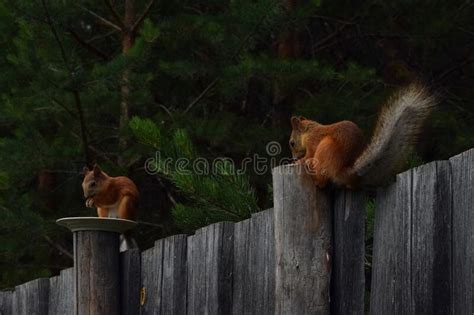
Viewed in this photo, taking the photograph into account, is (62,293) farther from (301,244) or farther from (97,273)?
(301,244)

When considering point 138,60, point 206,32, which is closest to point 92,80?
point 138,60

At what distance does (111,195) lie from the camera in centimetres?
579

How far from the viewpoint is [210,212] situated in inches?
176

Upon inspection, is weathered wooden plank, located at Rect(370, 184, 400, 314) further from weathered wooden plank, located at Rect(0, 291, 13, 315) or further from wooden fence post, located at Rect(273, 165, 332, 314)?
weathered wooden plank, located at Rect(0, 291, 13, 315)


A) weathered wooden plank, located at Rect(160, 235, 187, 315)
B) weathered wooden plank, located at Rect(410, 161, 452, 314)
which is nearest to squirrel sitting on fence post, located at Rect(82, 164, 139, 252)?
weathered wooden plank, located at Rect(160, 235, 187, 315)

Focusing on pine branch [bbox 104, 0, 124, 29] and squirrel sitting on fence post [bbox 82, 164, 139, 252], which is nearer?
squirrel sitting on fence post [bbox 82, 164, 139, 252]

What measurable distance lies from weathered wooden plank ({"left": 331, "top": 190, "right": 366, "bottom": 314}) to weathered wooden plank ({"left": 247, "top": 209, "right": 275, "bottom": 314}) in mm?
291

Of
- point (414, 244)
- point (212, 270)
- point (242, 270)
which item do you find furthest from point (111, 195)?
point (414, 244)

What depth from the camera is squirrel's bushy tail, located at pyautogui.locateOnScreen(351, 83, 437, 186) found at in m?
2.23

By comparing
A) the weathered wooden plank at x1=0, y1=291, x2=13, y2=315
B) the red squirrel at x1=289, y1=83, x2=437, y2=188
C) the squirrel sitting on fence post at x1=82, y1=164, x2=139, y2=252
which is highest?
the squirrel sitting on fence post at x1=82, y1=164, x2=139, y2=252

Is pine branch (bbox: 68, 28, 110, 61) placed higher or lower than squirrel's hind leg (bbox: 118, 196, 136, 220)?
higher

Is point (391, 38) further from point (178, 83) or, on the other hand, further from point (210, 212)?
point (210, 212)

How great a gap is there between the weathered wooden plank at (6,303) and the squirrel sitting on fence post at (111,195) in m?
0.96

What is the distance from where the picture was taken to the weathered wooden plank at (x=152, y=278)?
3316 millimetres
